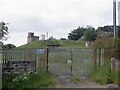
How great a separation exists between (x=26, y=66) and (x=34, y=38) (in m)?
41.5

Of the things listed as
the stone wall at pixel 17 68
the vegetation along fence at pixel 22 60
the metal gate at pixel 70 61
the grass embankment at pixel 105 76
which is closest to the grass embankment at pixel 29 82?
the stone wall at pixel 17 68

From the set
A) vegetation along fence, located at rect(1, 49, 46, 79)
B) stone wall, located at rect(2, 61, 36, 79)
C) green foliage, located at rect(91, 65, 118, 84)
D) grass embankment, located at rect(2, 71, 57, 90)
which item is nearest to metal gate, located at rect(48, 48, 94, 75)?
vegetation along fence, located at rect(1, 49, 46, 79)

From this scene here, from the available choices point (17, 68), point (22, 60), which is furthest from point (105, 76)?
point (22, 60)

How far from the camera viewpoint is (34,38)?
55875 mm

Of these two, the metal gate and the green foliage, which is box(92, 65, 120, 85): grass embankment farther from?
the metal gate

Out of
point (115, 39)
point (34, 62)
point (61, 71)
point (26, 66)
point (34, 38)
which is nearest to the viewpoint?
point (26, 66)

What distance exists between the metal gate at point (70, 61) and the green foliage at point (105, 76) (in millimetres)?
2762

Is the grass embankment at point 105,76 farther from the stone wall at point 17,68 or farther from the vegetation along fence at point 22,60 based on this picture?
the stone wall at point 17,68

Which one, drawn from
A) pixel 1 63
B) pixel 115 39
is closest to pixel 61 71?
pixel 115 39

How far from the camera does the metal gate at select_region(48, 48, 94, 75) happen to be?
19.1 meters

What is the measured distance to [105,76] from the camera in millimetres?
14539

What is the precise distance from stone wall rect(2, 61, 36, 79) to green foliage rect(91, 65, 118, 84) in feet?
10.5

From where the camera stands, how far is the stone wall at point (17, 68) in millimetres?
13198

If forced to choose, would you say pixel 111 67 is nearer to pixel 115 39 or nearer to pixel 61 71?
pixel 115 39
